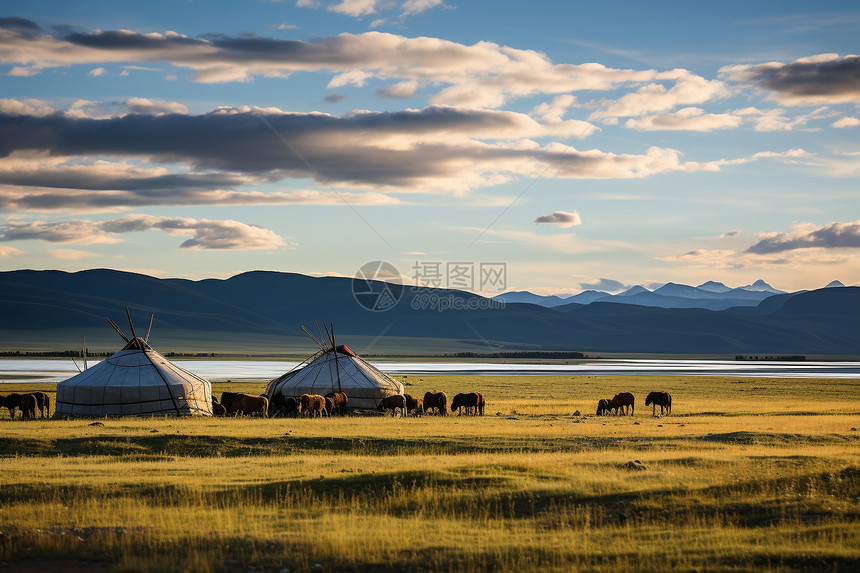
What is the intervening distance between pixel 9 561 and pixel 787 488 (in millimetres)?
15698

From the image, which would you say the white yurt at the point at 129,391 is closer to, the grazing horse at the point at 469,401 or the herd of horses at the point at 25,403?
the herd of horses at the point at 25,403

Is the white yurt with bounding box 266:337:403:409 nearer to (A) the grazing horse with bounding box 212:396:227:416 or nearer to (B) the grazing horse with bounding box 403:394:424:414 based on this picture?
(B) the grazing horse with bounding box 403:394:424:414

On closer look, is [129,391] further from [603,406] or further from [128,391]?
[603,406]

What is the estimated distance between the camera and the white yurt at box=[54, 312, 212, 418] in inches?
1647

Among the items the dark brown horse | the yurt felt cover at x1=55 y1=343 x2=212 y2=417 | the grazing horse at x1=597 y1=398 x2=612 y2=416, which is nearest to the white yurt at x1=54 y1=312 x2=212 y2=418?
the yurt felt cover at x1=55 y1=343 x2=212 y2=417

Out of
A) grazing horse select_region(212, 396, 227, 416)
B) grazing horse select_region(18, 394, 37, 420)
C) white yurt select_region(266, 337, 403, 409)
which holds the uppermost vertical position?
white yurt select_region(266, 337, 403, 409)

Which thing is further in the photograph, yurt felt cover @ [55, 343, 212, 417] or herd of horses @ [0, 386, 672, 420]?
herd of horses @ [0, 386, 672, 420]

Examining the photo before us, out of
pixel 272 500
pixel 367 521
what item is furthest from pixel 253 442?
pixel 367 521

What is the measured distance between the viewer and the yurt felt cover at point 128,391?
41844mm

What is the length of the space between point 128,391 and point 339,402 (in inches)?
395

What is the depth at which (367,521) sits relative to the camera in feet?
58.0

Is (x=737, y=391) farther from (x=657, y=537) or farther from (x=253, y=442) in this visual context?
(x=657, y=537)

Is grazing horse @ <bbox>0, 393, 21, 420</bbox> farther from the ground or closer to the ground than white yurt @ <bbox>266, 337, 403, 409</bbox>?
closer to the ground

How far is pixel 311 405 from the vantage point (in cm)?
4306
